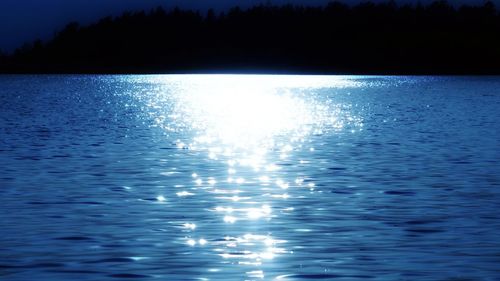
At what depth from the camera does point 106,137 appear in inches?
1750

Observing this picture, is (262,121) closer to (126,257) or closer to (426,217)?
(426,217)

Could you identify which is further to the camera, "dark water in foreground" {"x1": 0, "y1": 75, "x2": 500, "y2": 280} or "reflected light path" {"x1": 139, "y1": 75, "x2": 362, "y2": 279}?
"reflected light path" {"x1": 139, "y1": 75, "x2": 362, "y2": 279}

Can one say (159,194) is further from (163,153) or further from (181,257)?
(163,153)

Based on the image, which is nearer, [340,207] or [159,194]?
[340,207]

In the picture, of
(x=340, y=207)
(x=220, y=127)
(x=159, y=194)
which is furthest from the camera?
(x=220, y=127)

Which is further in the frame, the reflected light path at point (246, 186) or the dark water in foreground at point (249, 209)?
the reflected light path at point (246, 186)

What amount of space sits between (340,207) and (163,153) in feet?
49.8

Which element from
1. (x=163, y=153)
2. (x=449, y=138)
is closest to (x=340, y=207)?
(x=163, y=153)

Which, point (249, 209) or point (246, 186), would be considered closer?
point (249, 209)

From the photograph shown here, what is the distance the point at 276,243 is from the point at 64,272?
368 centimetres

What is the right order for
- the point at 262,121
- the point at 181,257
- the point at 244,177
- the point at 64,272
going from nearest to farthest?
1. the point at 64,272
2. the point at 181,257
3. the point at 244,177
4. the point at 262,121

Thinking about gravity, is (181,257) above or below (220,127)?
above

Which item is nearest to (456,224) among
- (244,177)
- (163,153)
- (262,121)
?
(244,177)

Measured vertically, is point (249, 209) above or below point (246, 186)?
above
